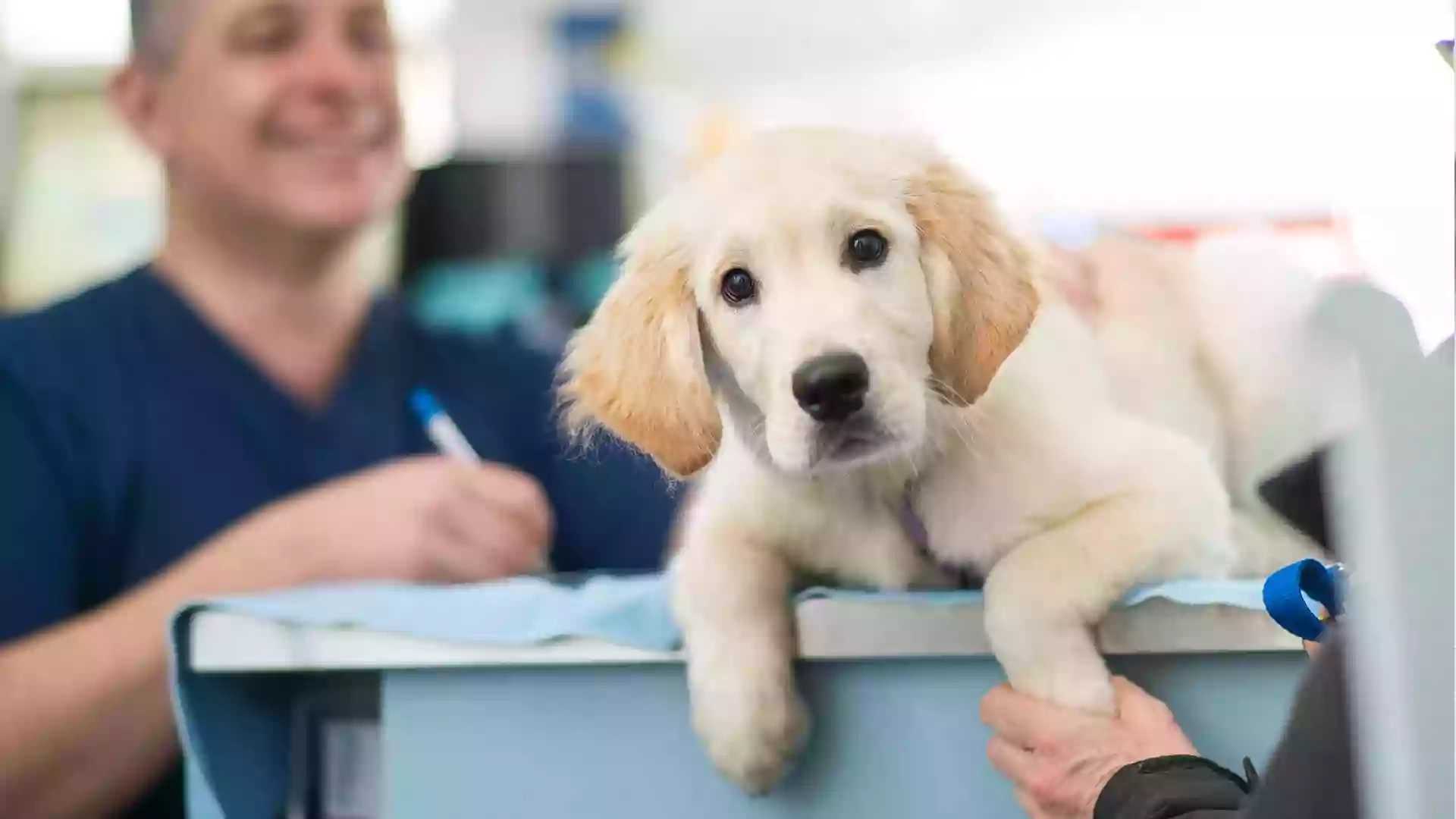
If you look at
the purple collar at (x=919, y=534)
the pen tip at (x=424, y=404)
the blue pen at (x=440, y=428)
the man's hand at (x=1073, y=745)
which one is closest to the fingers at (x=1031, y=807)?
the man's hand at (x=1073, y=745)

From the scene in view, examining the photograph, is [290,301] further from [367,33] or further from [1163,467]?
[1163,467]

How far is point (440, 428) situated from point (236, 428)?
160 mm

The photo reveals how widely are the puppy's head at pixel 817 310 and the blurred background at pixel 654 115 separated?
1182mm

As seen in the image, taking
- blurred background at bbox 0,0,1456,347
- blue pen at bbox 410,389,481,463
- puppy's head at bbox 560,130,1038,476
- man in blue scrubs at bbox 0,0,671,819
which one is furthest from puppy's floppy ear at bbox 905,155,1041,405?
blurred background at bbox 0,0,1456,347

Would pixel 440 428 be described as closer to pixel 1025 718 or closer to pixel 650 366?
pixel 650 366

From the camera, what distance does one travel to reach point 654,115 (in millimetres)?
2137

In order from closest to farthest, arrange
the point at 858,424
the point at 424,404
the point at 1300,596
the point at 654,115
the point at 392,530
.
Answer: the point at 1300,596, the point at 858,424, the point at 392,530, the point at 424,404, the point at 654,115

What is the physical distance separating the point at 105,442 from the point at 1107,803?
80 cm

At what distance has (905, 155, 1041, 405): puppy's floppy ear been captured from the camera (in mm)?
582

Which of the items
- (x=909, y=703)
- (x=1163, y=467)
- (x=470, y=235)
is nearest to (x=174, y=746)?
(x=909, y=703)

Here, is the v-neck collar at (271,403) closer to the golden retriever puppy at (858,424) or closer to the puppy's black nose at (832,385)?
the golden retriever puppy at (858,424)

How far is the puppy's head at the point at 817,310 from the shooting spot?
562 millimetres

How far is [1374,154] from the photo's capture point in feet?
1.63

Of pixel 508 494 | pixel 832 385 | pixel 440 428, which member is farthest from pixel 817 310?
pixel 440 428
